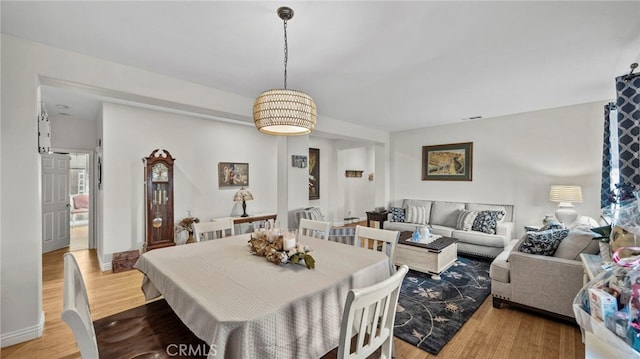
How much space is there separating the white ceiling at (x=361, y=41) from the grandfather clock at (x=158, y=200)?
4.75ft

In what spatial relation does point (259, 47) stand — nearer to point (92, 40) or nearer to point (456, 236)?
point (92, 40)

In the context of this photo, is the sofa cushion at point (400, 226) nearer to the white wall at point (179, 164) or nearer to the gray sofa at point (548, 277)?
the gray sofa at point (548, 277)

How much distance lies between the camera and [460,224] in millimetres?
4523

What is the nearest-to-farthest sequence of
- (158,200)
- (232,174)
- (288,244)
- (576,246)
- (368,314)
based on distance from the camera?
(368,314) < (288,244) < (576,246) < (158,200) < (232,174)

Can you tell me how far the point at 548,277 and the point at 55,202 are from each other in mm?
7423

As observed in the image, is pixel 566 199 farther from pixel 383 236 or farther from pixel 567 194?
pixel 383 236

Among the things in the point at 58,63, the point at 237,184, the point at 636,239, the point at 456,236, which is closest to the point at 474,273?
the point at 456,236

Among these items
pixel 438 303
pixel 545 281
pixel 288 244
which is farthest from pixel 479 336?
pixel 288 244

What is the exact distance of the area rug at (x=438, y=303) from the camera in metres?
2.18

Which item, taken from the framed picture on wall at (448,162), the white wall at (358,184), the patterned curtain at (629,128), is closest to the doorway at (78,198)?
the white wall at (358,184)

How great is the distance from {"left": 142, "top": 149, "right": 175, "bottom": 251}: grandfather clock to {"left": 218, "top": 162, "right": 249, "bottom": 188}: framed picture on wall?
1.11m

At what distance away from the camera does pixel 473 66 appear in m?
2.60

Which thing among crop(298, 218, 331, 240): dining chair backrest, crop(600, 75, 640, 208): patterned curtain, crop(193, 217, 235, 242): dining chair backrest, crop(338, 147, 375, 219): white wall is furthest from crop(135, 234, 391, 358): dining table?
crop(338, 147, 375, 219): white wall

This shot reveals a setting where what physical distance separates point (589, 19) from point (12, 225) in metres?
4.59
